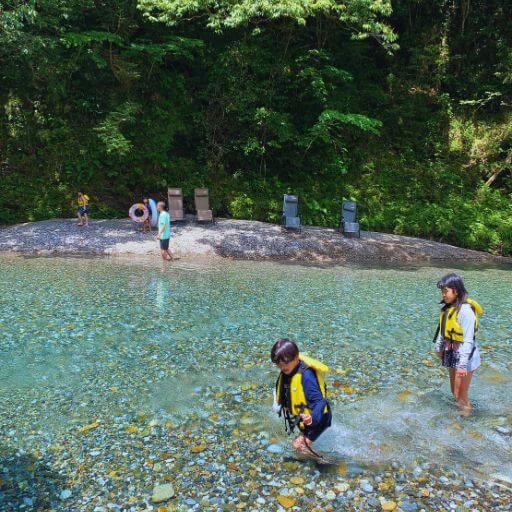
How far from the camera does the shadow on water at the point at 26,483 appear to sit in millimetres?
4133

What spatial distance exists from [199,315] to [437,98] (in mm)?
20875

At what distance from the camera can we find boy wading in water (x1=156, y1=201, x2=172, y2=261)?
14023mm

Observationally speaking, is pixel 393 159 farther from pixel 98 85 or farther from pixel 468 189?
pixel 98 85

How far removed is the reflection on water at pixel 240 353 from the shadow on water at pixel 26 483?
0.47 meters

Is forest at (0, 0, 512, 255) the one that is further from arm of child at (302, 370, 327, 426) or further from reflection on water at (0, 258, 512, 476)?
arm of child at (302, 370, 327, 426)

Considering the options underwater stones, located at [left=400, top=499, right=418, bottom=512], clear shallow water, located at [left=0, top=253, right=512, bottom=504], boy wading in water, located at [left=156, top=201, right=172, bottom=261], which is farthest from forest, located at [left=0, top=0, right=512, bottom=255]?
underwater stones, located at [left=400, top=499, right=418, bottom=512]

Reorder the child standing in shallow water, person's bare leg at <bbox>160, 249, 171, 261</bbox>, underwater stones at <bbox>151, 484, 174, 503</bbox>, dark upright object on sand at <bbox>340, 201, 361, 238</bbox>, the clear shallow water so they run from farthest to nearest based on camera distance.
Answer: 1. dark upright object on sand at <bbox>340, 201, 361, 238</bbox>
2. person's bare leg at <bbox>160, 249, 171, 261</bbox>
3. the clear shallow water
4. the child standing in shallow water
5. underwater stones at <bbox>151, 484, 174, 503</bbox>

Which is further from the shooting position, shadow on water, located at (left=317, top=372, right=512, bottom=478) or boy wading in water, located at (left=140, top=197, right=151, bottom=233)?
boy wading in water, located at (left=140, top=197, right=151, bottom=233)

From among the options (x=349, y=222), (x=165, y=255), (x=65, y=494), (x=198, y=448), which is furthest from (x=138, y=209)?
(x=65, y=494)

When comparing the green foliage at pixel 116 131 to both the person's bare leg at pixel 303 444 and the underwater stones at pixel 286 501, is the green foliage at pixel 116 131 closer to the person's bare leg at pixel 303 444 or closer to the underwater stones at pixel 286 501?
the person's bare leg at pixel 303 444

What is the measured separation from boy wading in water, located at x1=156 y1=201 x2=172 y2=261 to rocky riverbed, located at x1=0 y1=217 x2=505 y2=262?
914 millimetres

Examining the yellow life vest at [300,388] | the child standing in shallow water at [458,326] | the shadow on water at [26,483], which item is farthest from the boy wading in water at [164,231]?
the yellow life vest at [300,388]

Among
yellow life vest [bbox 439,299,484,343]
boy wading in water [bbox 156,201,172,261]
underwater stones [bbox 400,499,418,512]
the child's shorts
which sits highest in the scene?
boy wading in water [bbox 156,201,172,261]

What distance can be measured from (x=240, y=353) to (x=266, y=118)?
15053 mm
